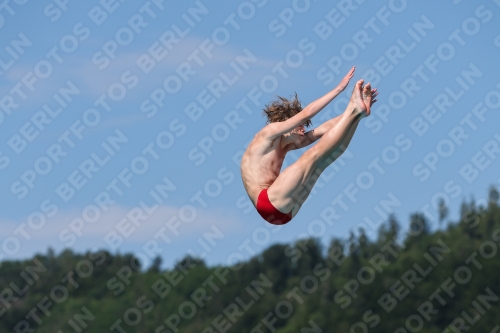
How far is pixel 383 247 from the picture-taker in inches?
2965

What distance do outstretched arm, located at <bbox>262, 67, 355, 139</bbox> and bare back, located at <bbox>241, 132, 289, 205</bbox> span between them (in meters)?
0.29

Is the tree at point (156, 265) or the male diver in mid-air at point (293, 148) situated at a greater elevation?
the tree at point (156, 265)

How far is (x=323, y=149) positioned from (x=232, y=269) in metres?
67.2

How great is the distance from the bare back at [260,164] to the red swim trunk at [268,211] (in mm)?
132

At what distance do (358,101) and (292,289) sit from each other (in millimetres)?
63255

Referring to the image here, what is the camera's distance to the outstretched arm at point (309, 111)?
41.2ft

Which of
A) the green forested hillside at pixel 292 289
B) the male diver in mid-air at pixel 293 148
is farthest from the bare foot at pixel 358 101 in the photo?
the green forested hillside at pixel 292 289

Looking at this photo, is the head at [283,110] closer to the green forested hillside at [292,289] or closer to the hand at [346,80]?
the hand at [346,80]

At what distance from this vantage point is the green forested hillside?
66.6 meters

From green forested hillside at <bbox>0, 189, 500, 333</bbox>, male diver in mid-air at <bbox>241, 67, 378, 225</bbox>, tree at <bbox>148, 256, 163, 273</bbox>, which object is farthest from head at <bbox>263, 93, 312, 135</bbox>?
tree at <bbox>148, 256, 163, 273</bbox>

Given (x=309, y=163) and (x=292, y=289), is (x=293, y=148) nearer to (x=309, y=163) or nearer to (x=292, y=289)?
(x=309, y=163)

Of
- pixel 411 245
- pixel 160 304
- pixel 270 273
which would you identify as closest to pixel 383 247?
pixel 411 245

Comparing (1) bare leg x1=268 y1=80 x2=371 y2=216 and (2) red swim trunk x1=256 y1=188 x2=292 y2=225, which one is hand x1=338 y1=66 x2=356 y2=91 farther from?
(2) red swim trunk x1=256 y1=188 x2=292 y2=225

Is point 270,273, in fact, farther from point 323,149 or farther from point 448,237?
point 323,149
